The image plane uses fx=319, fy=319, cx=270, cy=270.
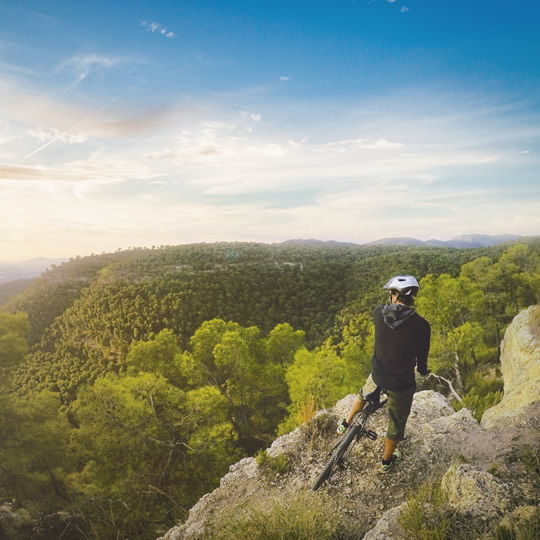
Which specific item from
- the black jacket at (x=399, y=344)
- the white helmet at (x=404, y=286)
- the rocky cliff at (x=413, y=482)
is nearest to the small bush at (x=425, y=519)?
the rocky cliff at (x=413, y=482)

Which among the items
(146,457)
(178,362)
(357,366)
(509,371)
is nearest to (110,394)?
(146,457)

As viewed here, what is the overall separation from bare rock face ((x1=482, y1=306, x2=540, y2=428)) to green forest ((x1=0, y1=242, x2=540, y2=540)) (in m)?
0.89

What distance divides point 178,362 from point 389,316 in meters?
17.3

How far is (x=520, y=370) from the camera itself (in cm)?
939

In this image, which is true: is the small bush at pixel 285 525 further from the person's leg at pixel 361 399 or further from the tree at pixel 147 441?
the tree at pixel 147 441

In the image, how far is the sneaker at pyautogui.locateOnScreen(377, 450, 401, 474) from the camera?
4.97 m

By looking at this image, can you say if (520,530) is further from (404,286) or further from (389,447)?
(404,286)

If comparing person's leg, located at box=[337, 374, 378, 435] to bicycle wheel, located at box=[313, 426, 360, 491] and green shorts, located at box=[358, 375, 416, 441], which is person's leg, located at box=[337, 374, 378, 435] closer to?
bicycle wheel, located at box=[313, 426, 360, 491]

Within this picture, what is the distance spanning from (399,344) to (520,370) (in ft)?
26.1

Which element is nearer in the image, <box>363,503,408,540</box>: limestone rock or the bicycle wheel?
<box>363,503,408,540</box>: limestone rock

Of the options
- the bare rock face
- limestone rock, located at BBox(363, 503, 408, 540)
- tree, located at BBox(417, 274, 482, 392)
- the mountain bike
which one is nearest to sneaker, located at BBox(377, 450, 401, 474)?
the mountain bike

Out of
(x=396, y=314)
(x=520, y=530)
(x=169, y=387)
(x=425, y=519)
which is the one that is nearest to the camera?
(x=520, y=530)

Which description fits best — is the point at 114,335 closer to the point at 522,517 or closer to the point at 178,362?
the point at 178,362

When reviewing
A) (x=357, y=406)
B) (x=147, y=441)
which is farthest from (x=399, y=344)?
(x=147, y=441)
